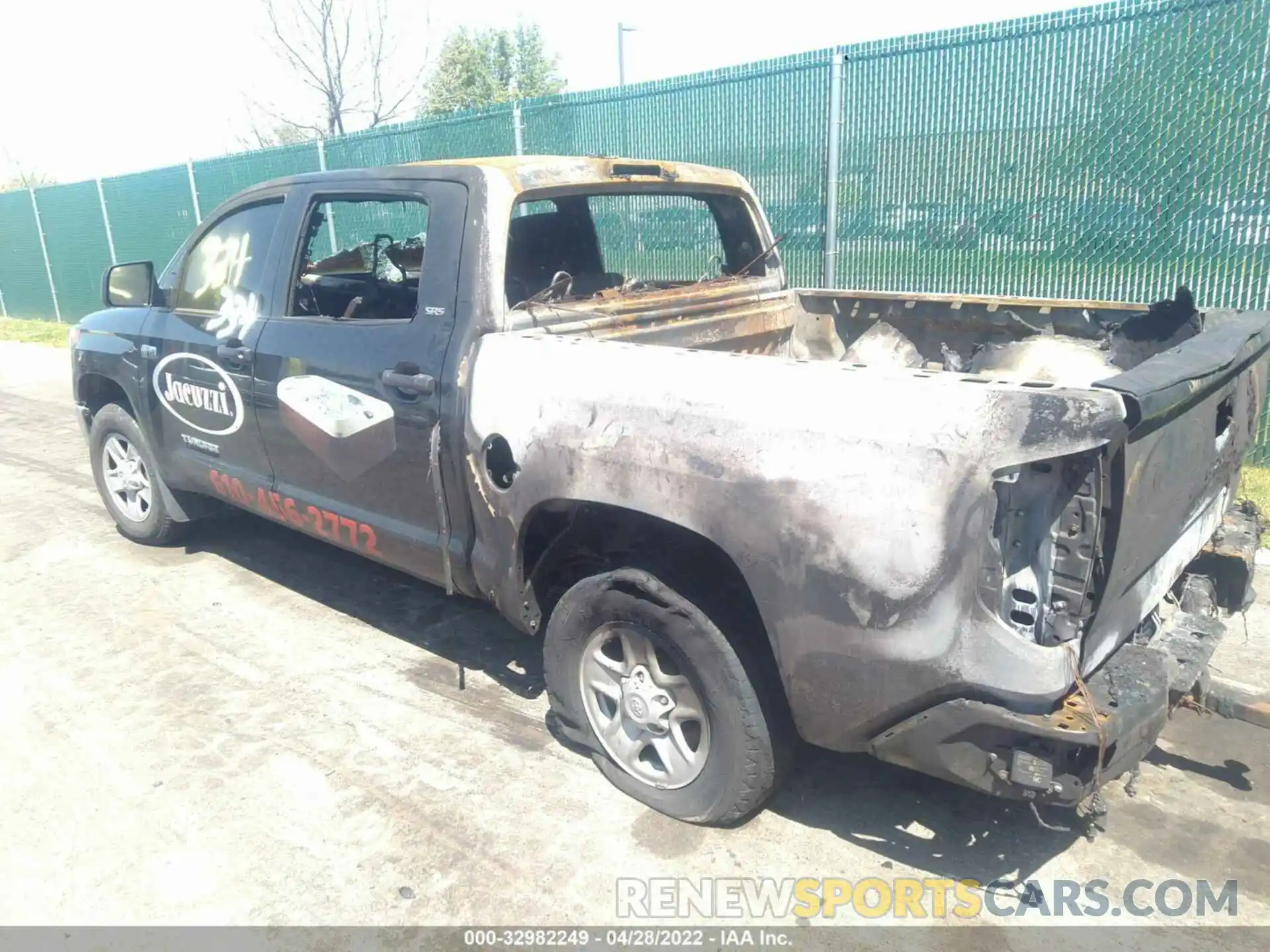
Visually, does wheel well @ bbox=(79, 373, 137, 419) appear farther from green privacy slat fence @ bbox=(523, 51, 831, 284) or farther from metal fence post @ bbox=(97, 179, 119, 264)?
metal fence post @ bbox=(97, 179, 119, 264)

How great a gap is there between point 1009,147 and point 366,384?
5281mm

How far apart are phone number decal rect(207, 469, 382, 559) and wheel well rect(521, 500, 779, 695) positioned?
89 cm

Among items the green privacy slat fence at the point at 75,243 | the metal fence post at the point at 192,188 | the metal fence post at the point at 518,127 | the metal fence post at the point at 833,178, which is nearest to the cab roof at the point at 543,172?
the metal fence post at the point at 833,178

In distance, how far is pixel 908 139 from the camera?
7270mm

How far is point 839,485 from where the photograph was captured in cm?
236

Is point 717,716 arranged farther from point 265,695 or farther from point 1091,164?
point 1091,164

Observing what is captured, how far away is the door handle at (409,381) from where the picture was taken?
3416mm

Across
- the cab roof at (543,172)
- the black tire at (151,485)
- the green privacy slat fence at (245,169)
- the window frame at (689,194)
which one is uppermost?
the green privacy slat fence at (245,169)

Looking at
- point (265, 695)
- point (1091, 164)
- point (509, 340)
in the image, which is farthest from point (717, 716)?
point (1091, 164)

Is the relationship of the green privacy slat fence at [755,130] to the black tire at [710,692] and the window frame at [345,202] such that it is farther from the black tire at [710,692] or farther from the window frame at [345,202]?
the black tire at [710,692]

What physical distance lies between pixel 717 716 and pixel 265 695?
212 cm

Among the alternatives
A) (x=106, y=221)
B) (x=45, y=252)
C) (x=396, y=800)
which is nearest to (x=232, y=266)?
(x=396, y=800)

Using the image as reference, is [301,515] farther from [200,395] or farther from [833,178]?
[833,178]

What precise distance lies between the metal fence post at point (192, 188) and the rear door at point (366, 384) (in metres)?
11.4
